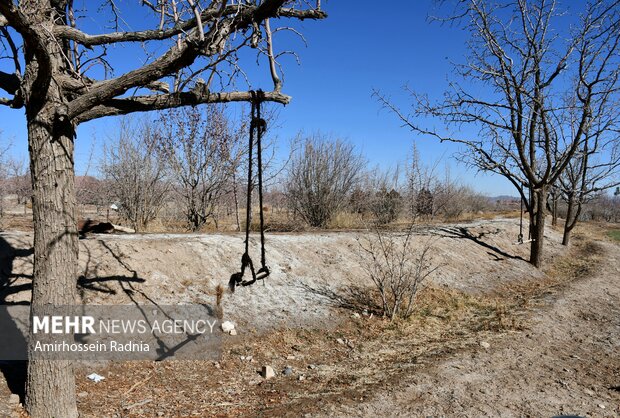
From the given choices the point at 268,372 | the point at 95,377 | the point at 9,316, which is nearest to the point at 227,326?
the point at 268,372

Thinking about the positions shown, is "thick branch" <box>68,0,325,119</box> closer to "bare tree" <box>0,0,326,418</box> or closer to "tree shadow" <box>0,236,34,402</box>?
"bare tree" <box>0,0,326,418</box>

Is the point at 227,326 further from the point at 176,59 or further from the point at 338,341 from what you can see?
the point at 176,59

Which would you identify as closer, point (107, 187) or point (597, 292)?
point (597, 292)

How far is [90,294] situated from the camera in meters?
5.57

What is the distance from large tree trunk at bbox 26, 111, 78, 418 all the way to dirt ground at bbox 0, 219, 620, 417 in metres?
0.40

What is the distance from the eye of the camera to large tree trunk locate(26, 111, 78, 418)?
10.9 ft

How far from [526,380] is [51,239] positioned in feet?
16.8

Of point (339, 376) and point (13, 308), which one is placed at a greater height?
point (13, 308)

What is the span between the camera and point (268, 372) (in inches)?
191

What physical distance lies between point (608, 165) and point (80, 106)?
1408 centimetres

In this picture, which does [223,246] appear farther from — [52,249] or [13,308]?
[52,249]

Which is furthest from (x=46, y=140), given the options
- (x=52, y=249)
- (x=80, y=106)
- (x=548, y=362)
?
(x=548, y=362)

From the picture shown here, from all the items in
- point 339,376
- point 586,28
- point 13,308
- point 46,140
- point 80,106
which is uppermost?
point 586,28

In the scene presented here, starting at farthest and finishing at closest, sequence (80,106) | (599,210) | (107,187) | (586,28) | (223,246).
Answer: (599,210), (107,187), (586,28), (223,246), (80,106)
